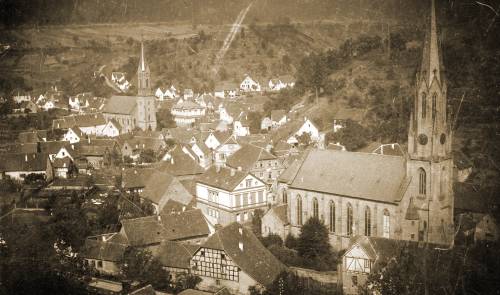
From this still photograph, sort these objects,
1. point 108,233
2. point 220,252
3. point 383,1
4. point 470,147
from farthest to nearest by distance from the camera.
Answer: point 383,1 → point 470,147 → point 108,233 → point 220,252

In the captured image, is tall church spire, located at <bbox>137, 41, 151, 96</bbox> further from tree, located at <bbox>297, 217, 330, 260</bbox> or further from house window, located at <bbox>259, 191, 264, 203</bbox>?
tree, located at <bbox>297, 217, 330, 260</bbox>

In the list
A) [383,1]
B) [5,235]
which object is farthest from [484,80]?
[5,235]

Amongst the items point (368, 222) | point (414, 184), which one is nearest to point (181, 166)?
point (368, 222)

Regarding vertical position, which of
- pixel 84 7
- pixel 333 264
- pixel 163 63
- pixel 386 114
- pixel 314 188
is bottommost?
pixel 333 264

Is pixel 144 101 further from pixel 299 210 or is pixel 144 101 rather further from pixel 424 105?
pixel 424 105

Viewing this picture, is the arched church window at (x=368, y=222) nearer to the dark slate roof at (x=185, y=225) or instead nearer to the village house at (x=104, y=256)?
the dark slate roof at (x=185, y=225)

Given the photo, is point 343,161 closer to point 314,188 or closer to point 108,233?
point 314,188

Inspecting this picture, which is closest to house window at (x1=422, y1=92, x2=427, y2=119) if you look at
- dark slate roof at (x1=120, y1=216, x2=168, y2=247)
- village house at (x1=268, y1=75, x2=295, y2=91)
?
dark slate roof at (x1=120, y1=216, x2=168, y2=247)

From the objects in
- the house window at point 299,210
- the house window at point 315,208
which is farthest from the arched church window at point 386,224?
the house window at point 299,210

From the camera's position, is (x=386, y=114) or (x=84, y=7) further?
(x=84, y=7)
